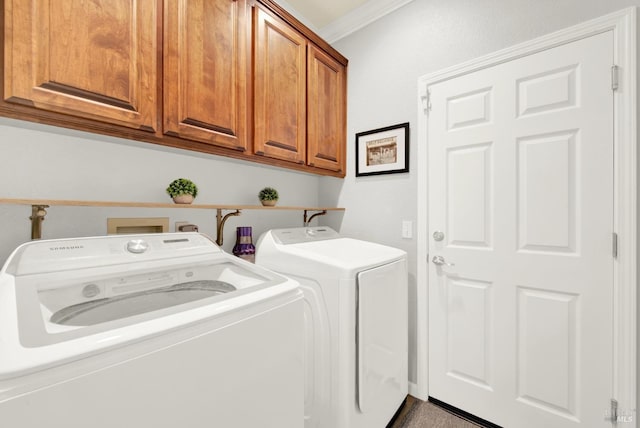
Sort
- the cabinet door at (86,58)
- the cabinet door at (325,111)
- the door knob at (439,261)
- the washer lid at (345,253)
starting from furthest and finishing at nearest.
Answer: the cabinet door at (325,111) → the door knob at (439,261) → the washer lid at (345,253) → the cabinet door at (86,58)

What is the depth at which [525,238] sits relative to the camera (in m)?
1.50

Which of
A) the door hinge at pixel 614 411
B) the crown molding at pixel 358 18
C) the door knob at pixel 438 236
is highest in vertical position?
the crown molding at pixel 358 18

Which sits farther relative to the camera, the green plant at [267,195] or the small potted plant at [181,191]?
the green plant at [267,195]

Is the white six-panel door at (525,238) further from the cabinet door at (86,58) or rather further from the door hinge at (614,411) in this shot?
the cabinet door at (86,58)

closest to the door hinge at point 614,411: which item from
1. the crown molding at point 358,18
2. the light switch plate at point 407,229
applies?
the light switch plate at point 407,229

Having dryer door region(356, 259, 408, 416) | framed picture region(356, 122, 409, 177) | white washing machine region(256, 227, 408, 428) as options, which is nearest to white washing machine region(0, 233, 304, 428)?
white washing machine region(256, 227, 408, 428)

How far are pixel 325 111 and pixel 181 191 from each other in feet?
3.99

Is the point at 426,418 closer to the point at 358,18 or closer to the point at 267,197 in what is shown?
the point at 267,197

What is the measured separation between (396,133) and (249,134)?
1.08 m

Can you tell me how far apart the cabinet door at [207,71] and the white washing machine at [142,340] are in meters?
0.58

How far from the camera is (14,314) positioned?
0.60m

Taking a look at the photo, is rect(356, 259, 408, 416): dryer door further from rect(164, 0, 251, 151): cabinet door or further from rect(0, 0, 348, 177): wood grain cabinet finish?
rect(164, 0, 251, 151): cabinet door

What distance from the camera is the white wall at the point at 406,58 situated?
58.6 inches

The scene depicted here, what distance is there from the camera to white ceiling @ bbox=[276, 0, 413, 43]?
2039mm
